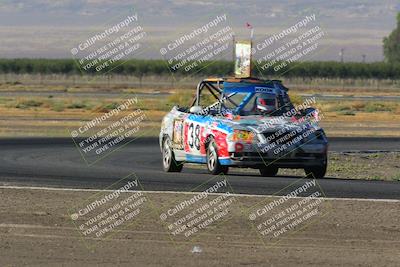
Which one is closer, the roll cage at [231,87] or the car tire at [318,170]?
the car tire at [318,170]

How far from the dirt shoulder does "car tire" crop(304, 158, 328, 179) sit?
453 cm

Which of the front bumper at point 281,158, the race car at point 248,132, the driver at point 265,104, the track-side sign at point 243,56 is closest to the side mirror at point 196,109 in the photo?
the race car at point 248,132

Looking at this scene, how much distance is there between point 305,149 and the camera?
20203mm

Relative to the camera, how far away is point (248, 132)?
65.8 ft

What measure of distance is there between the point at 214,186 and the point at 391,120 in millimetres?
36343

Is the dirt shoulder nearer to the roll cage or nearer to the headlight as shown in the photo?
the headlight

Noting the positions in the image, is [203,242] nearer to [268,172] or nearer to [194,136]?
[194,136]

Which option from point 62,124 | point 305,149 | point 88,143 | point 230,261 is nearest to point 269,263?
point 230,261

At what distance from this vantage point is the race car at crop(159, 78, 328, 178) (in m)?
20.1

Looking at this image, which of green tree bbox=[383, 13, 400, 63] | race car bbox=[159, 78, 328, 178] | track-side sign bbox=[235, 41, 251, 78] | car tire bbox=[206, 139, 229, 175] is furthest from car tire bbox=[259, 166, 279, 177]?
green tree bbox=[383, 13, 400, 63]

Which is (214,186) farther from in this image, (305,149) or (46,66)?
(46,66)

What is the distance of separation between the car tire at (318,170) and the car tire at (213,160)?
1.53 meters

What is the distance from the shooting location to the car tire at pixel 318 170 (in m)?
20.6

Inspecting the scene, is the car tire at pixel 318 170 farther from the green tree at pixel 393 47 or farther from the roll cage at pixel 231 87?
the green tree at pixel 393 47
